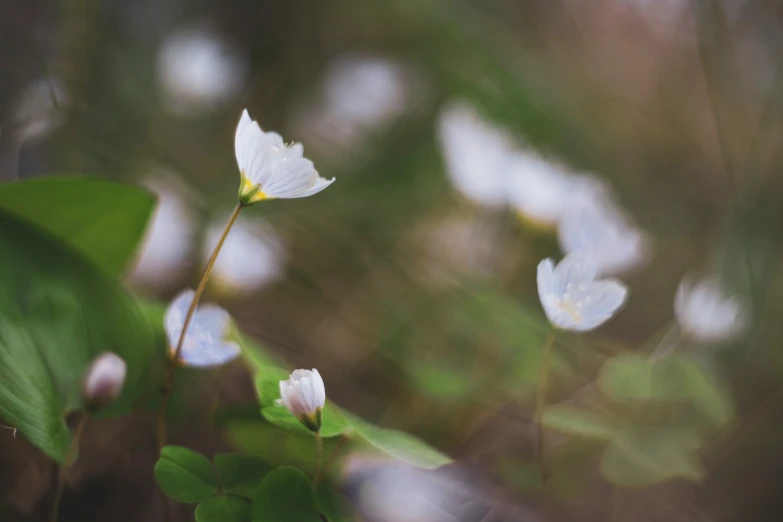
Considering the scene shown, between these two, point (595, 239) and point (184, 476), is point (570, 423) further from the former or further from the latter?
point (184, 476)

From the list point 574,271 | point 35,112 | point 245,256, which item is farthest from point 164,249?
point 574,271

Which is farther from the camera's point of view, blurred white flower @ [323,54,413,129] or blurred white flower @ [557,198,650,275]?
blurred white flower @ [323,54,413,129]

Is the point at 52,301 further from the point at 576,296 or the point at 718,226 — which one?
the point at 718,226

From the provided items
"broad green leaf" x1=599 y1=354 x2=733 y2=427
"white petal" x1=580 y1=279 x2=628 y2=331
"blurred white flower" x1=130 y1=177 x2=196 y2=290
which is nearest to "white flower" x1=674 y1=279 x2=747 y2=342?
"broad green leaf" x1=599 y1=354 x2=733 y2=427

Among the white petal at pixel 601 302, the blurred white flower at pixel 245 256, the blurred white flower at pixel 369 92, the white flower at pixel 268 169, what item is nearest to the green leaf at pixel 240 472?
the white flower at pixel 268 169

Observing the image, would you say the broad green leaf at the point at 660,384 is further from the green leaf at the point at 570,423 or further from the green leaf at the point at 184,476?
the green leaf at the point at 184,476

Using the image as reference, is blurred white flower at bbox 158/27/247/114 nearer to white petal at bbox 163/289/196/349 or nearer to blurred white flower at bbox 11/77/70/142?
blurred white flower at bbox 11/77/70/142
